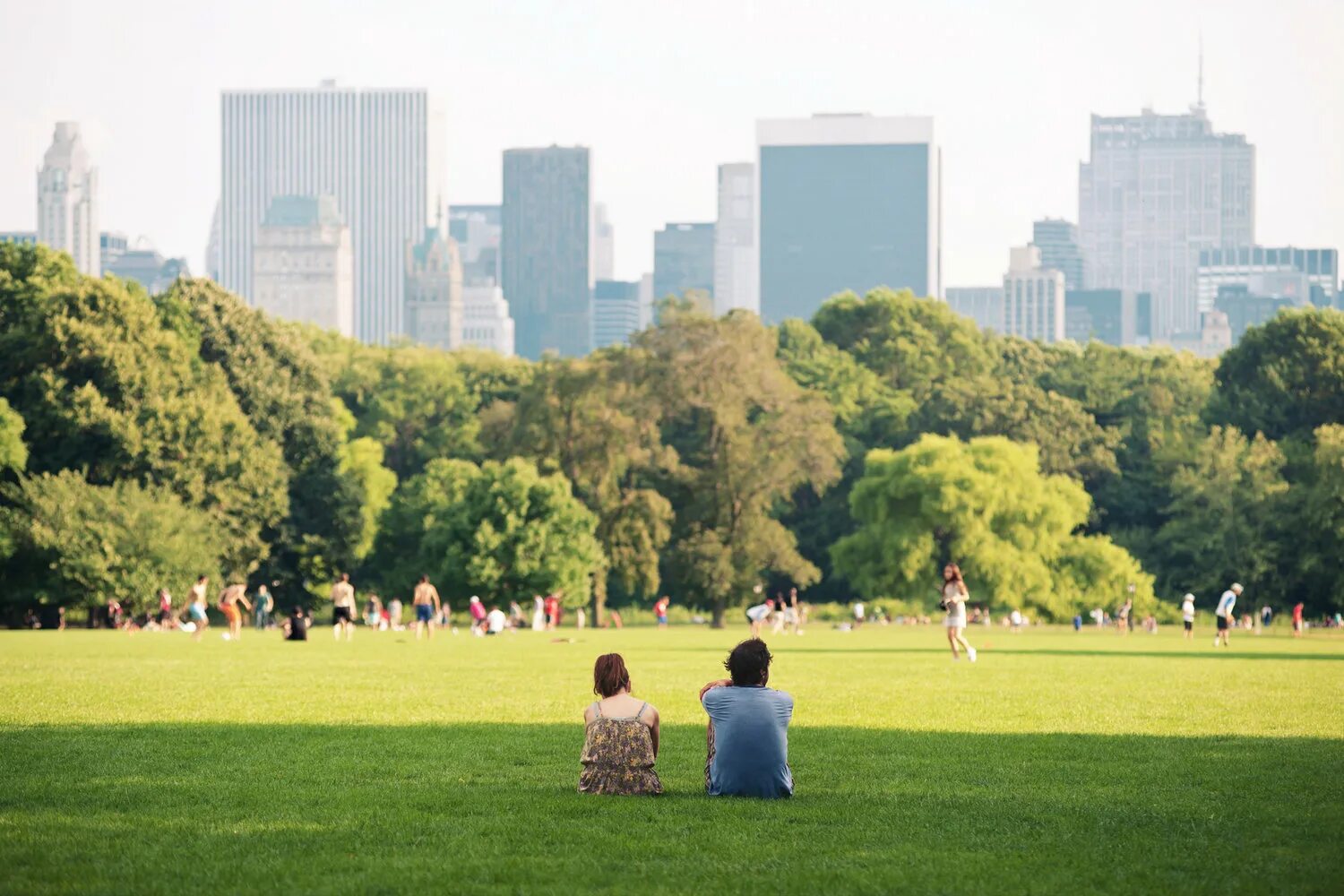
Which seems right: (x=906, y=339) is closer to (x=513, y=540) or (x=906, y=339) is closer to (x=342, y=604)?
(x=513, y=540)

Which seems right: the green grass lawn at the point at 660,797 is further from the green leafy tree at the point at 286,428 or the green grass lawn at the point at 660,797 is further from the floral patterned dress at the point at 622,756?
the green leafy tree at the point at 286,428

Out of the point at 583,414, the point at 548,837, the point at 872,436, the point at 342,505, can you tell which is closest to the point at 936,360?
the point at 872,436

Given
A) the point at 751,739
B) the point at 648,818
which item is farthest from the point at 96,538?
the point at 648,818

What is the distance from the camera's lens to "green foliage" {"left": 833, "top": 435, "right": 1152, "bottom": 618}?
3145 inches

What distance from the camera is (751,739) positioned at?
1359 cm

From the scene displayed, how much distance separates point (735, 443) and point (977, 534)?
10493mm

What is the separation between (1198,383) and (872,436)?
59.9 feet

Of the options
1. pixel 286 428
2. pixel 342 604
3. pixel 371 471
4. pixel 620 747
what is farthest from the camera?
pixel 371 471

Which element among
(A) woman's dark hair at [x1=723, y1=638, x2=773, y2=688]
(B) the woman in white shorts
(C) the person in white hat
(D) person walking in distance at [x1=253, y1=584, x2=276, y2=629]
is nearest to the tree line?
(D) person walking in distance at [x1=253, y1=584, x2=276, y2=629]

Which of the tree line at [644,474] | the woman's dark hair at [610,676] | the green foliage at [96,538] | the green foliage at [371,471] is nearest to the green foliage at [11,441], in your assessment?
the tree line at [644,474]

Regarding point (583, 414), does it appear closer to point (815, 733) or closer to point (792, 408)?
point (792, 408)

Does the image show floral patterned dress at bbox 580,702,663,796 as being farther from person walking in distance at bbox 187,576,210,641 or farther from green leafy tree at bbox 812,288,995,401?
green leafy tree at bbox 812,288,995,401

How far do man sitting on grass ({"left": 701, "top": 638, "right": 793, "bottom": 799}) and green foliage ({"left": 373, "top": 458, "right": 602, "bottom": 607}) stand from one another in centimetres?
5896

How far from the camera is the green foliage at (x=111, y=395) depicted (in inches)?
2542
